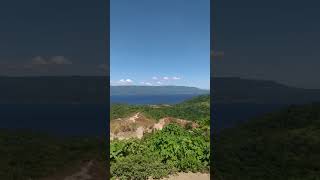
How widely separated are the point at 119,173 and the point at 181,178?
7.52 feet

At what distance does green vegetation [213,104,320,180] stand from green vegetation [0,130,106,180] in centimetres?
551

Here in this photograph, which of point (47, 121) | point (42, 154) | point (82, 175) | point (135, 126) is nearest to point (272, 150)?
point (82, 175)

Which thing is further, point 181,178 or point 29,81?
point 29,81

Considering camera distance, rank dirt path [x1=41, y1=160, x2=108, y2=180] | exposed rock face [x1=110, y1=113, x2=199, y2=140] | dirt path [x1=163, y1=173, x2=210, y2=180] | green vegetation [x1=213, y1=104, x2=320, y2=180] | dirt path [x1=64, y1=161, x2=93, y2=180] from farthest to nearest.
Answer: exposed rock face [x1=110, y1=113, x2=199, y2=140] → green vegetation [x1=213, y1=104, x2=320, y2=180] → dirt path [x1=163, y1=173, x2=210, y2=180] → dirt path [x1=41, y1=160, x2=108, y2=180] → dirt path [x1=64, y1=161, x2=93, y2=180]

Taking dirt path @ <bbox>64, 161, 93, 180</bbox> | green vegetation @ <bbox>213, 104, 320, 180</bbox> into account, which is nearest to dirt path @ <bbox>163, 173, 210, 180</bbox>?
green vegetation @ <bbox>213, 104, 320, 180</bbox>

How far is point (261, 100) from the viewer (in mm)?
59406

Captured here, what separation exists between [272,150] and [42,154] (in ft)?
34.9

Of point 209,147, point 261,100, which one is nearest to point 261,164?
point 209,147

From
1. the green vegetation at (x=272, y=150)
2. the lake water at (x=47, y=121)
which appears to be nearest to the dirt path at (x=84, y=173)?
the green vegetation at (x=272, y=150)

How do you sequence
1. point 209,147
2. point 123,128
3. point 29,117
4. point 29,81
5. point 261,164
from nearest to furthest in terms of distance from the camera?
point 261,164, point 209,147, point 123,128, point 29,117, point 29,81

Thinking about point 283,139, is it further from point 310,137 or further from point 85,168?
point 85,168

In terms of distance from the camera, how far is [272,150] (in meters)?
18.7

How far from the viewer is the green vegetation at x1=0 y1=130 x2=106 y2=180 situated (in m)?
14.5

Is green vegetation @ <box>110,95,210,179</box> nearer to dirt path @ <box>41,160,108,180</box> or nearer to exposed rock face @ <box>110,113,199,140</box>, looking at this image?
dirt path @ <box>41,160,108,180</box>
